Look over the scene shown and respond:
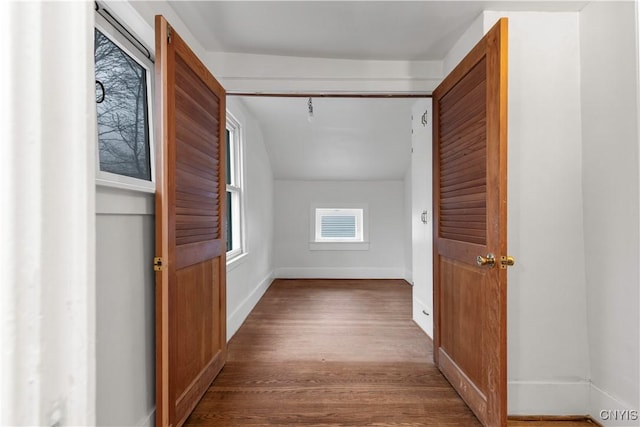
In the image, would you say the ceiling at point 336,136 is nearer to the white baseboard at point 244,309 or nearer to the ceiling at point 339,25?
the ceiling at point 339,25

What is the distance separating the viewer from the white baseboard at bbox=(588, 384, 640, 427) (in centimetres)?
155

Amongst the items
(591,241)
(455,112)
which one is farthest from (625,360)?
(455,112)

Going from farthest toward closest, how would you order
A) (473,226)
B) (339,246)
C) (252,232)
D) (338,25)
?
(339,246)
(252,232)
(338,25)
(473,226)

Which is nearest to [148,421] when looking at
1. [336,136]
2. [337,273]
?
[336,136]

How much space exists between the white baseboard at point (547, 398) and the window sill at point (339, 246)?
3622mm

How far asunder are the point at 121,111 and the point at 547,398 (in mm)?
2640

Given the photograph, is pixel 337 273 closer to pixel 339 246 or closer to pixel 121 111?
pixel 339 246

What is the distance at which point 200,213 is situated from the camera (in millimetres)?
1853

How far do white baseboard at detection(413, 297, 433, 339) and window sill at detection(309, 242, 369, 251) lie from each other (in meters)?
2.09

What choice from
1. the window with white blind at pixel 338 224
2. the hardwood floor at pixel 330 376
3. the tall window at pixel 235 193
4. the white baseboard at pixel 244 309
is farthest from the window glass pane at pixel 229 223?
the window with white blind at pixel 338 224

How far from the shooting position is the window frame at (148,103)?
128cm

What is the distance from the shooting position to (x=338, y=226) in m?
5.57

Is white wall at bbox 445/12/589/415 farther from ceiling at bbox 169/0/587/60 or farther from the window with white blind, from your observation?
the window with white blind

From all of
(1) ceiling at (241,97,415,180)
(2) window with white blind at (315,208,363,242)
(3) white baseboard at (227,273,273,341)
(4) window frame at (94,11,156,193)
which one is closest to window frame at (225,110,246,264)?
(1) ceiling at (241,97,415,180)
